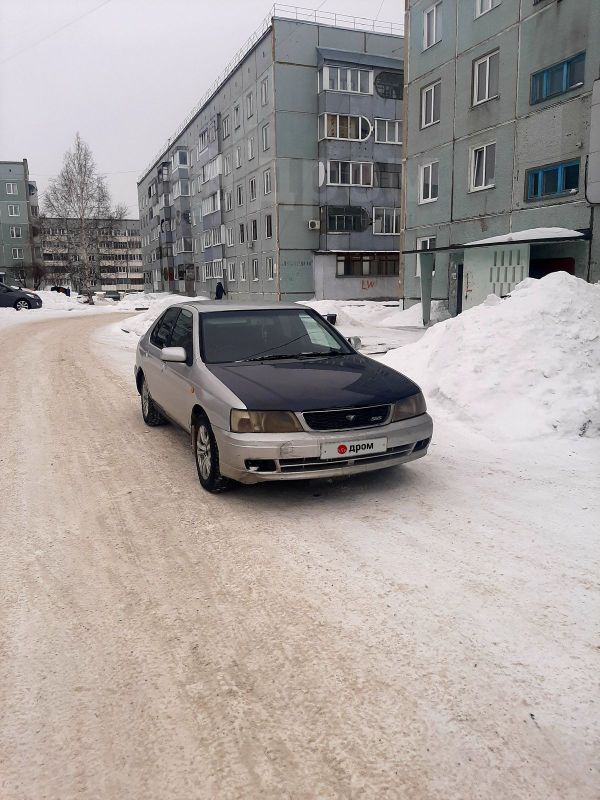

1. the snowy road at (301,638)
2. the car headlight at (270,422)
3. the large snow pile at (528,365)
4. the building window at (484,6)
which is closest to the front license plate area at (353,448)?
the car headlight at (270,422)

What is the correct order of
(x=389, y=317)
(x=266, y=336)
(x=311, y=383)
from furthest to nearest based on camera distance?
(x=389, y=317) → (x=266, y=336) → (x=311, y=383)

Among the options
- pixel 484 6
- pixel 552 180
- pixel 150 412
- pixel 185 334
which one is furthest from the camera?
pixel 484 6

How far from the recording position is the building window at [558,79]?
1565 cm

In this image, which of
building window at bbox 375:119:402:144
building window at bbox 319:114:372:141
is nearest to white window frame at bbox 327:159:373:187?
building window at bbox 319:114:372:141

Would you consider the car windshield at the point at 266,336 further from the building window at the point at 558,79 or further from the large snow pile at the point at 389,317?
the building window at the point at 558,79

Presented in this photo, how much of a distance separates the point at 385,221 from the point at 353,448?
108 ft

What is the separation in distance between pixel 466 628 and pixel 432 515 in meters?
1.48

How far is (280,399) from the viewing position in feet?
14.8

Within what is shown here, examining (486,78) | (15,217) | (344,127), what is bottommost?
(486,78)

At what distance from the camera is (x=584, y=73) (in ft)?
50.3

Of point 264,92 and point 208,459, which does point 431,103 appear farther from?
point 208,459

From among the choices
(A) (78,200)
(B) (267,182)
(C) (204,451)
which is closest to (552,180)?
(C) (204,451)

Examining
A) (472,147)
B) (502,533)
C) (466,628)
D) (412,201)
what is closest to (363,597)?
(466,628)

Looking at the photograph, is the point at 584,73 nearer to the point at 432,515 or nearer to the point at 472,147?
the point at 472,147
